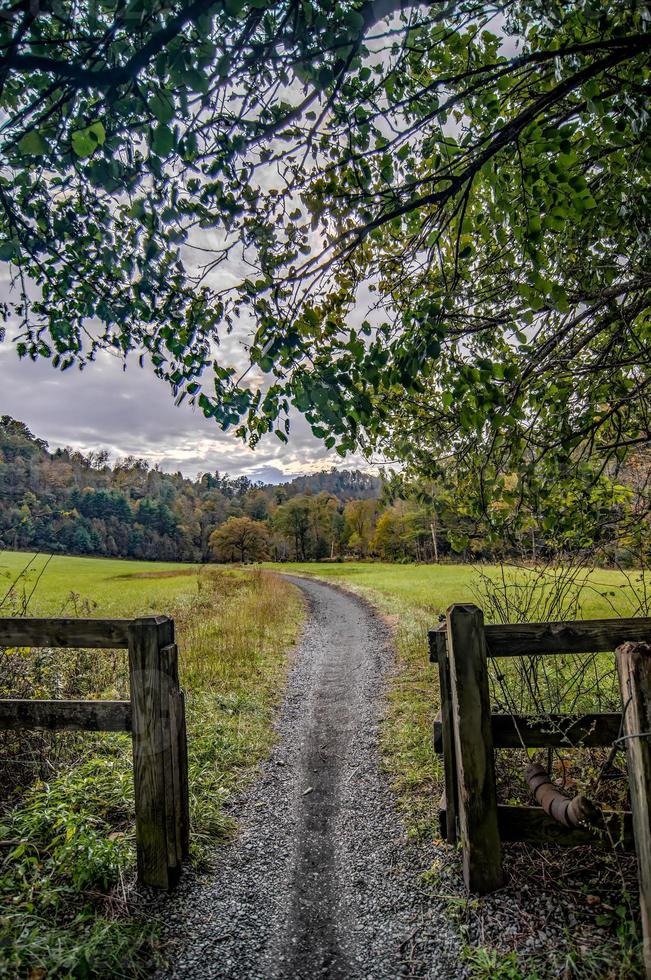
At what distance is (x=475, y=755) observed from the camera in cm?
329

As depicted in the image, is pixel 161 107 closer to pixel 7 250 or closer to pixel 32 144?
pixel 32 144

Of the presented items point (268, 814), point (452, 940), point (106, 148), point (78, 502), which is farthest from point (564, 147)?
point (78, 502)

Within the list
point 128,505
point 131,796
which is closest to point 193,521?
point 128,505

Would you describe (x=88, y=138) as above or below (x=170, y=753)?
above

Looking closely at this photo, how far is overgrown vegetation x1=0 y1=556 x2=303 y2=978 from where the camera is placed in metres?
2.84

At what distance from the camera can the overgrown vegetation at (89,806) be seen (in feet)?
9.33

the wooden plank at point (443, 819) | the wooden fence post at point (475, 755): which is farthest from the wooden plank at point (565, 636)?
the wooden plank at point (443, 819)

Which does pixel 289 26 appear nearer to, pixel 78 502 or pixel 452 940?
pixel 452 940

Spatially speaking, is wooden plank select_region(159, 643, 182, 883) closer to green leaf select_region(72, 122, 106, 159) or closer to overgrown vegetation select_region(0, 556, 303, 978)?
overgrown vegetation select_region(0, 556, 303, 978)

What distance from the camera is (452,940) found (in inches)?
120

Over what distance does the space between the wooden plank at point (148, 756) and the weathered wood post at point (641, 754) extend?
3041mm

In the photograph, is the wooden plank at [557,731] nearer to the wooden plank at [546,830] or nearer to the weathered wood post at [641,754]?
the wooden plank at [546,830]

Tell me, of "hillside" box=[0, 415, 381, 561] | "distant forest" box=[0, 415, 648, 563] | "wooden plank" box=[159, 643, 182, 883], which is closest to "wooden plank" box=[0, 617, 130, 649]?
"wooden plank" box=[159, 643, 182, 883]

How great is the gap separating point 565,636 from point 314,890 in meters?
2.76
